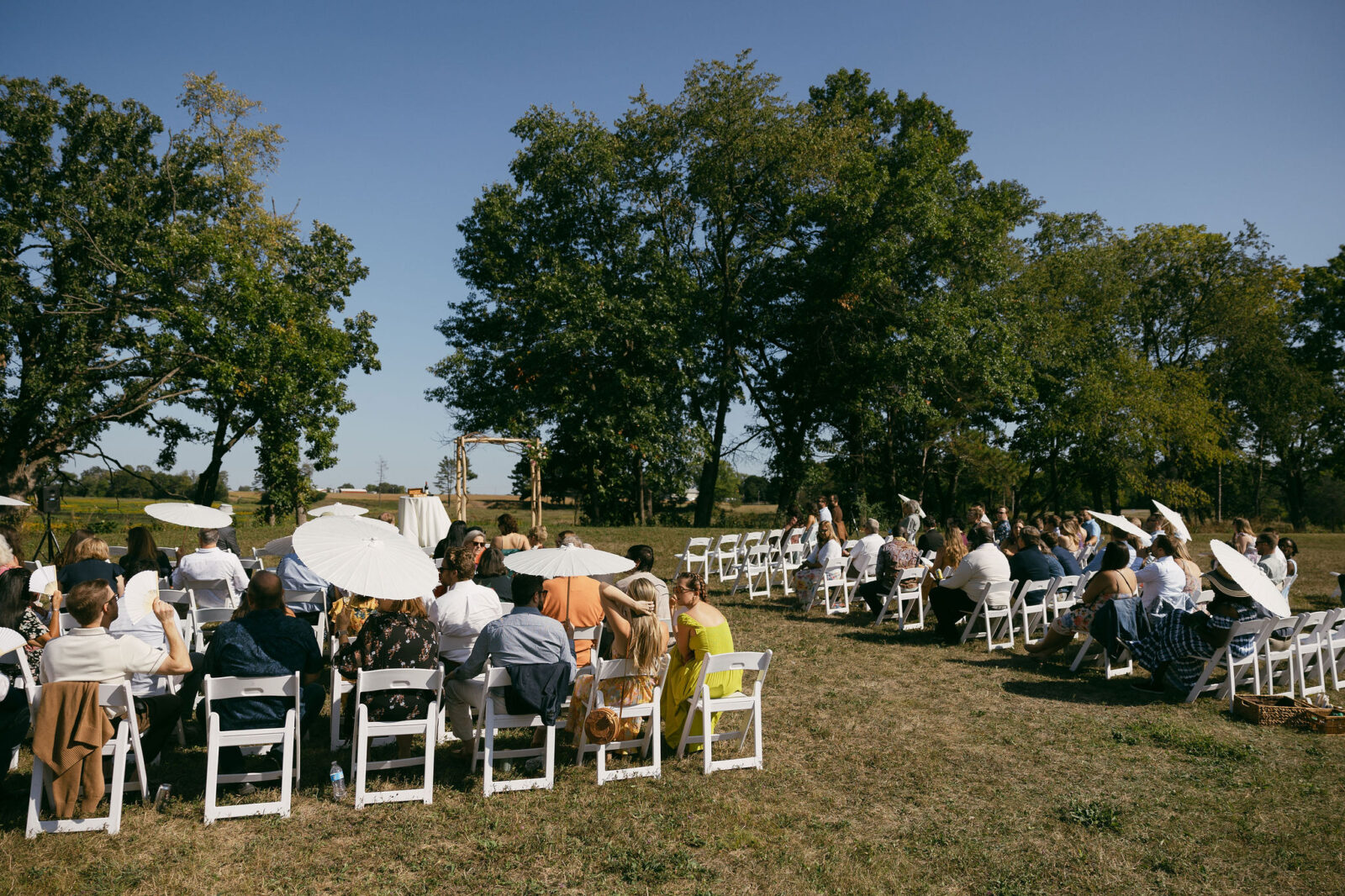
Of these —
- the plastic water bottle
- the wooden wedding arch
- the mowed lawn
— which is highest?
the wooden wedding arch

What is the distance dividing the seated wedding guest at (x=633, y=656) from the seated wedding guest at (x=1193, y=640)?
4.93 meters

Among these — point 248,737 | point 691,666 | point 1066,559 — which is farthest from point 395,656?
point 1066,559

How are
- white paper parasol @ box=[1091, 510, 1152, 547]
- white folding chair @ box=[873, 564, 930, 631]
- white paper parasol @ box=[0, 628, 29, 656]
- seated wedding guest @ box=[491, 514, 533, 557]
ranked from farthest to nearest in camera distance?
1. white folding chair @ box=[873, 564, 930, 631]
2. white paper parasol @ box=[1091, 510, 1152, 547]
3. seated wedding guest @ box=[491, 514, 533, 557]
4. white paper parasol @ box=[0, 628, 29, 656]

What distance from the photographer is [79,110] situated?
972 inches

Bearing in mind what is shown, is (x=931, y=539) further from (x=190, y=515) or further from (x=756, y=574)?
(x=190, y=515)

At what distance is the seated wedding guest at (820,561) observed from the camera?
37.3 feet

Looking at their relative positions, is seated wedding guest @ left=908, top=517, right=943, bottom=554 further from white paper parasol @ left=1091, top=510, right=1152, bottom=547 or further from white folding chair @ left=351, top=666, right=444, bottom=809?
white folding chair @ left=351, top=666, right=444, bottom=809

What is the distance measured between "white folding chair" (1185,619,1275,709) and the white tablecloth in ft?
31.4

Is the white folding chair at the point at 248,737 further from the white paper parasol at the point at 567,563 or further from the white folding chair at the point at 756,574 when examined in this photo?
the white folding chair at the point at 756,574

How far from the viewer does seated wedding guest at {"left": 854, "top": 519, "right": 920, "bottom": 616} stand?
10578 millimetres

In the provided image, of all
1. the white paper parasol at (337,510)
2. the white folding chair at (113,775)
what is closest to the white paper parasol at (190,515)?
the white paper parasol at (337,510)

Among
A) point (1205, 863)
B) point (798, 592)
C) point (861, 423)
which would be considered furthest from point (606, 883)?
point (861, 423)

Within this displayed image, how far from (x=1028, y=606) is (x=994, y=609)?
0.38 m

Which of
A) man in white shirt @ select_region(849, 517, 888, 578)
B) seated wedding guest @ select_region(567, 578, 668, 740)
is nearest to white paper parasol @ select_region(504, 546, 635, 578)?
seated wedding guest @ select_region(567, 578, 668, 740)
